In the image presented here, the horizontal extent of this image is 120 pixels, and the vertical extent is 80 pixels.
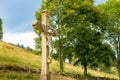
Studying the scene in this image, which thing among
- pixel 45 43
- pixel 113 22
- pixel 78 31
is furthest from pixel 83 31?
pixel 45 43

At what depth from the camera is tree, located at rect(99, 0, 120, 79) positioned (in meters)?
51.4

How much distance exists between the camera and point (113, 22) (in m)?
51.7

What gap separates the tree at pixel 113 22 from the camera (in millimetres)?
51375

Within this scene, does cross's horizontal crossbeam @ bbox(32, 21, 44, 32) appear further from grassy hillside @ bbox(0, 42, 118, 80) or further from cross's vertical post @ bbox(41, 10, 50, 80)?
grassy hillside @ bbox(0, 42, 118, 80)

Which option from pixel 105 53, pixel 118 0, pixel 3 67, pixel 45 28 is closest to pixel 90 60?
pixel 105 53

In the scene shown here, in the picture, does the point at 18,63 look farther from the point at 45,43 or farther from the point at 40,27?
the point at 40,27

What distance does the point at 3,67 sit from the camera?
27.5 metres

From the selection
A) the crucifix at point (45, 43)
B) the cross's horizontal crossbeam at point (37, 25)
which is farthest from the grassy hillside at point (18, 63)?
the cross's horizontal crossbeam at point (37, 25)

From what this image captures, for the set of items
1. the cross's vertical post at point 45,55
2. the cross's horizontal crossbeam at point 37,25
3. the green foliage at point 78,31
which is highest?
the green foliage at point 78,31

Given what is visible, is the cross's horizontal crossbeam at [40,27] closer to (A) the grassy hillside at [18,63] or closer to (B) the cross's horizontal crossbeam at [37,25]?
→ (B) the cross's horizontal crossbeam at [37,25]

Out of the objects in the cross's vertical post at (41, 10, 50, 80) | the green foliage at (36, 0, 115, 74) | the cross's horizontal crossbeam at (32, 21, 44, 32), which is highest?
the green foliage at (36, 0, 115, 74)

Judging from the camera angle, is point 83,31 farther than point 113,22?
No

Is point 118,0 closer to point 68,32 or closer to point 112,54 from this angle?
point 112,54

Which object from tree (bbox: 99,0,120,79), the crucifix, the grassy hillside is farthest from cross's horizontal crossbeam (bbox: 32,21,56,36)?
tree (bbox: 99,0,120,79)
